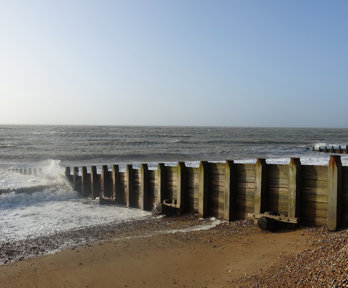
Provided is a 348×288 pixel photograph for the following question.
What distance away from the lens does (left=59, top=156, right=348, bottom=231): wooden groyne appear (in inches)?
308

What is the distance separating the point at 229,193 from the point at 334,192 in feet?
9.06

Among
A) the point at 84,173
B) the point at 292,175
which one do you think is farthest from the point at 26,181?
the point at 292,175

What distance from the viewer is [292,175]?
27.4 ft

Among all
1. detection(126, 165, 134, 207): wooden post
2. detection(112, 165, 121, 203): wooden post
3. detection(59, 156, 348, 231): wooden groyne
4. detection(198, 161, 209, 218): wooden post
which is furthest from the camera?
detection(112, 165, 121, 203): wooden post

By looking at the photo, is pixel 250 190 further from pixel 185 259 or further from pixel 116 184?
pixel 116 184

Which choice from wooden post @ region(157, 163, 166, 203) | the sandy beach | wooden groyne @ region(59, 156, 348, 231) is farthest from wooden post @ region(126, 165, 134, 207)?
the sandy beach

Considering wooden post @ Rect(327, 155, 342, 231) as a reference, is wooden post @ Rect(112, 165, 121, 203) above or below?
below

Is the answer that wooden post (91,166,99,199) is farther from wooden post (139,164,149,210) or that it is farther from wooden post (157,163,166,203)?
wooden post (157,163,166,203)

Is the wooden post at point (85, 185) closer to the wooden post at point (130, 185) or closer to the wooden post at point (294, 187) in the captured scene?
the wooden post at point (130, 185)

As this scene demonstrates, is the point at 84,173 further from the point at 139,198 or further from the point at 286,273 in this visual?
the point at 286,273

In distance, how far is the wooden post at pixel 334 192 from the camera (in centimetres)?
770

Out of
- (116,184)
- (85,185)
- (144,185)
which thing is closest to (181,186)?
(144,185)

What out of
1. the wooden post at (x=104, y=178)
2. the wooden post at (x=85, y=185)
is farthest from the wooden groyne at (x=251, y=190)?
the wooden post at (x=85, y=185)

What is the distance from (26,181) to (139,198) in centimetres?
906
